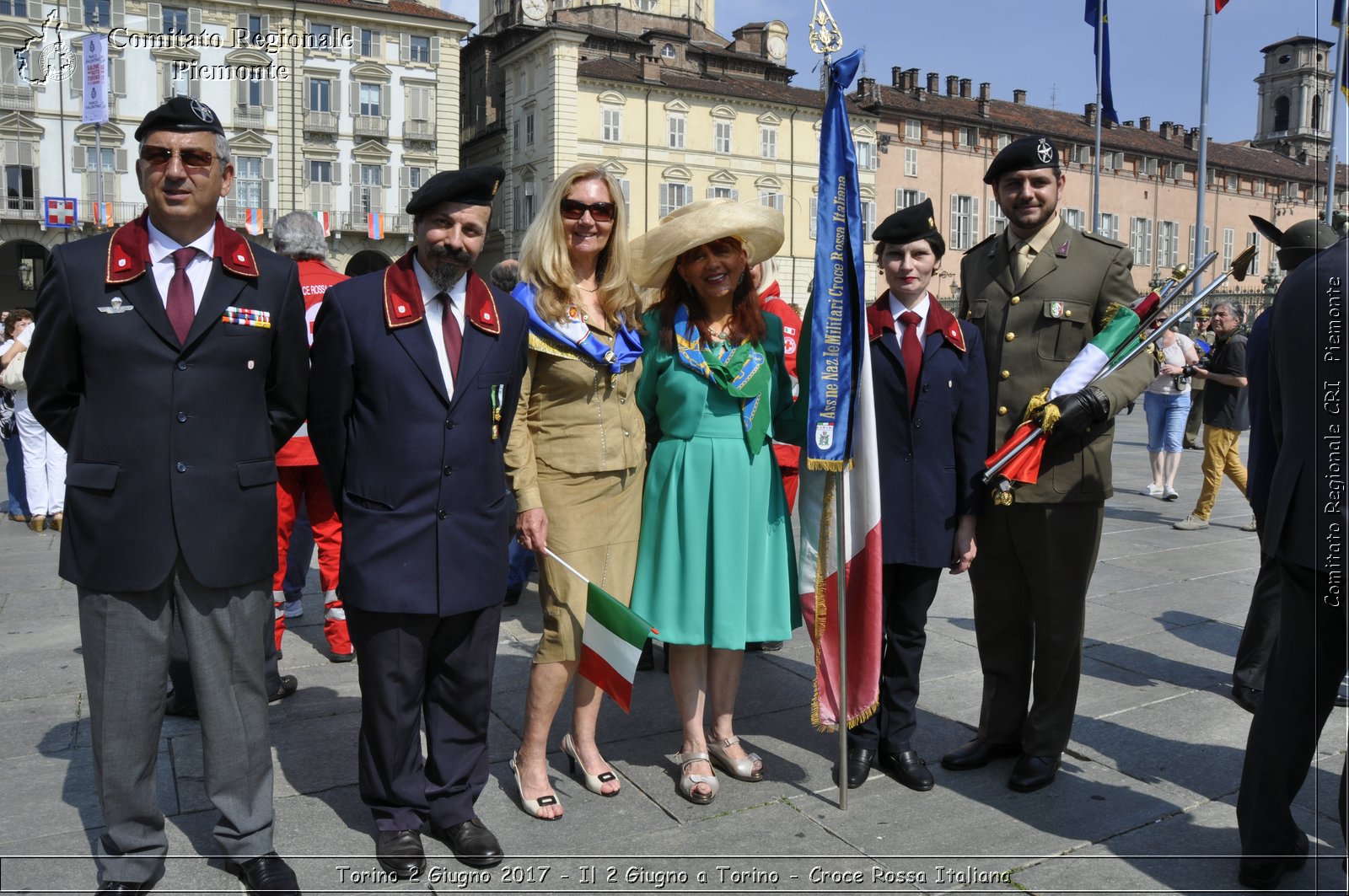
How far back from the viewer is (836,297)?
12.7 ft

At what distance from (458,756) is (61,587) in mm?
4958

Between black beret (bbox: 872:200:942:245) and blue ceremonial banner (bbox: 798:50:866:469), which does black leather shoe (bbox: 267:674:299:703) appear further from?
black beret (bbox: 872:200:942:245)

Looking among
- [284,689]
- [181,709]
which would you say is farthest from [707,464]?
[181,709]

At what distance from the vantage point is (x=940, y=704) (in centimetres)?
500

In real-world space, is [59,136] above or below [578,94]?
below

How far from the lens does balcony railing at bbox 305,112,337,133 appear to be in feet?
148

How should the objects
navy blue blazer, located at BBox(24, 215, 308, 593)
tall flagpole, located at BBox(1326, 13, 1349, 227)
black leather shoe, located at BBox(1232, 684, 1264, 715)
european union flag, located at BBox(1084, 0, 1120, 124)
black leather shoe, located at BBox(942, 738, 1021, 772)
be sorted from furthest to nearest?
1. european union flag, located at BBox(1084, 0, 1120, 124)
2. black leather shoe, located at BBox(1232, 684, 1264, 715)
3. black leather shoe, located at BBox(942, 738, 1021, 772)
4. navy blue blazer, located at BBox(24, 215, 308, 593)
5. tall flagpole, located at BBox(1326, 13, 1349, 227)

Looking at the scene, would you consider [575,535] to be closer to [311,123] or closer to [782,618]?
[782,618]

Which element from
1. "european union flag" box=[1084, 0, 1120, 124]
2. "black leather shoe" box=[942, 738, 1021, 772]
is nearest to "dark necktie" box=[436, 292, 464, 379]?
"black leather shoe" box=[942, 738, 1021, 772]

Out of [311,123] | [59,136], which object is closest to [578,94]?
[311,123]

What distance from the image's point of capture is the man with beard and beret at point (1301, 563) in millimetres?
3172

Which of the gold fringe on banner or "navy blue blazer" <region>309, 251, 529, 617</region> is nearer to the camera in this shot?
"navy blue blazer" <region>309, 251, 529, 617</region>

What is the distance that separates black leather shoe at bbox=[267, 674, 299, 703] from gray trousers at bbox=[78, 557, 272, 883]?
160cm

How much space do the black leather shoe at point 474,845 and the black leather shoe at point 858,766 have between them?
129cm
